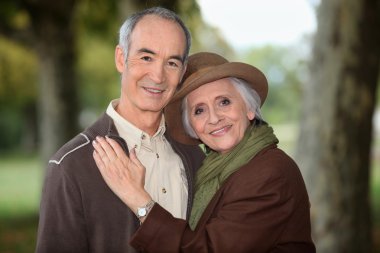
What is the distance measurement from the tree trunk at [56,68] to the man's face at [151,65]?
7.52m

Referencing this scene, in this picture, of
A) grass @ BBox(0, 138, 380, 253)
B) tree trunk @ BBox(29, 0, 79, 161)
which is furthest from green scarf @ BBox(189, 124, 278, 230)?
tree trunk @ BBox(29, 0, 79, 161)

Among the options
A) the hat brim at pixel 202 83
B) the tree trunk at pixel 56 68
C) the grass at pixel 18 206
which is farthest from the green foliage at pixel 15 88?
the hat brim at pixel 202 83

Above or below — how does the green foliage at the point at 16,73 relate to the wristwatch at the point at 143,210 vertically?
above

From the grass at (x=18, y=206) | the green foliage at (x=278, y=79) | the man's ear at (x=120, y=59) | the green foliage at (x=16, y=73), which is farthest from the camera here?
the green foliage at (x=278, y=79)

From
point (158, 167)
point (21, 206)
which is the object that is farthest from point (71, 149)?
point (21, 206)

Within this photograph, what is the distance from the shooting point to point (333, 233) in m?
7.32

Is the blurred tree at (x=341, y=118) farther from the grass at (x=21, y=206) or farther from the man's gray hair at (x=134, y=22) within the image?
the man's gray hair at (x=134, y=22)

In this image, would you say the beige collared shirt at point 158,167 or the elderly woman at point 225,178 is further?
the beige collared shirt at point 158,167

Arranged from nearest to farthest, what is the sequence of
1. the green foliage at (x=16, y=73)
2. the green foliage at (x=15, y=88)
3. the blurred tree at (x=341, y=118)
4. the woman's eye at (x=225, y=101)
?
the woman's eye at (x=225, y=101) < the blurred tree at (x=341, y=118) < the green foliage at (x=16, y=73) < the green foliage at (x=15, y=88)

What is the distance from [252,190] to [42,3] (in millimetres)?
8422

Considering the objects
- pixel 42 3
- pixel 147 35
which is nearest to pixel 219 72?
pixel 147 35

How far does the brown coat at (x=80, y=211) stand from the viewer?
8.79 feet

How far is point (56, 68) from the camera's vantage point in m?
10.3

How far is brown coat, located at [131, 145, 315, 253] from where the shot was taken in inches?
106
